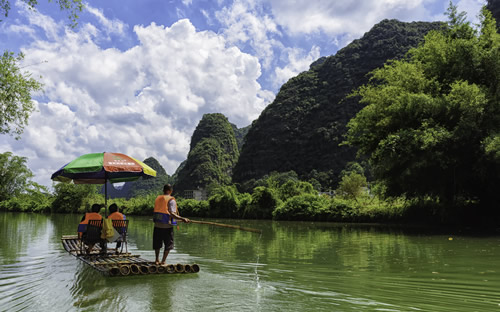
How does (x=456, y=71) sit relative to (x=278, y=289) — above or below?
above

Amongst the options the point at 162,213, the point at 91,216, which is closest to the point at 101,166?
the point at 91,216

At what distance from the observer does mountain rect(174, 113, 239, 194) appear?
11775 centimetres

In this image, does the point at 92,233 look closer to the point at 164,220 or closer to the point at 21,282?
the point at 21,282

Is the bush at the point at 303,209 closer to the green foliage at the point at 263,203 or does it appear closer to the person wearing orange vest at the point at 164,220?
the green foliage at the point at 263,203

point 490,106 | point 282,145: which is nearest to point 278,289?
point 490,106

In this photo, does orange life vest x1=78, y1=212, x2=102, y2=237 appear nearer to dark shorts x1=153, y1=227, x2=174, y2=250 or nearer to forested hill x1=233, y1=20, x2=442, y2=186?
dark shorts x1=153, y1=227, x2=174, y2=250

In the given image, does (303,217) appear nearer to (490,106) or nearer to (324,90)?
(490,106)

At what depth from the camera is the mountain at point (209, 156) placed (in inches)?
4636

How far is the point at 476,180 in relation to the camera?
1800cm

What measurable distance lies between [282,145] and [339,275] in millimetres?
86753

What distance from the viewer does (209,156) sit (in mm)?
122125

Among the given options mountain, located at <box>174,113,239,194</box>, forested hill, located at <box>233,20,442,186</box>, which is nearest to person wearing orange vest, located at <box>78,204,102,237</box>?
forested hill, located at <box>233,20,442,186</box>

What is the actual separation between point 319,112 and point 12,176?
63.6m

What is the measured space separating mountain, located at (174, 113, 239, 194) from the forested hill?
2054cm
